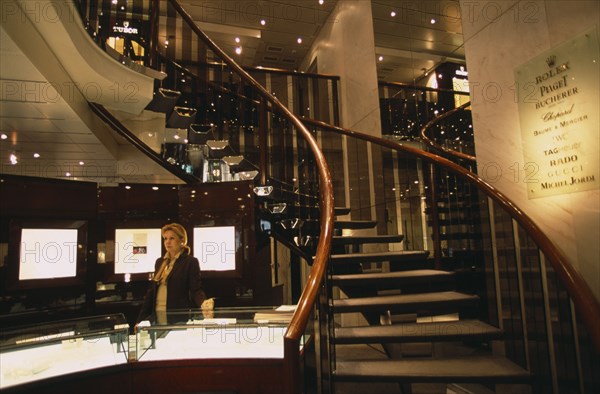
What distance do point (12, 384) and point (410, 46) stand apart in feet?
18.6

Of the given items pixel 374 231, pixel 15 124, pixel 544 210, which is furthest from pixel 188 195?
pixel 544 210

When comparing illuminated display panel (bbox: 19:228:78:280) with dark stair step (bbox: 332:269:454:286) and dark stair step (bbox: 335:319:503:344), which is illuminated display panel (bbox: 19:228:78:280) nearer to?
dark stair step (bbox: 332:269:454:286)

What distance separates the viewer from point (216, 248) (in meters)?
4.41

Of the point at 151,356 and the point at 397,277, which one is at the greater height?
the point at 397,277

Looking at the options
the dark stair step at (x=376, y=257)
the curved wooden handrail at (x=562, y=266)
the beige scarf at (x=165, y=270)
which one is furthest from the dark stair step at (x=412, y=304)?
the beige scarf at (x=165, y=270)

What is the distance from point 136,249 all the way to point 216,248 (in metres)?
1.01

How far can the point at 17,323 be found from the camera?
377 centimetres

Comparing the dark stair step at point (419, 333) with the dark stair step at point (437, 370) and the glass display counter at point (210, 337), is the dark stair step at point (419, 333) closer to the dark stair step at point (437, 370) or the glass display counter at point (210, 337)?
the dark stair step at point (437, 370)

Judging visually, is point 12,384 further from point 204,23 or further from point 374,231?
point 204,23

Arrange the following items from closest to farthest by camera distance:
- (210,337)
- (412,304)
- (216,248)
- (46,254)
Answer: (210,337)
(412,304)
(46,254)
(216,248)

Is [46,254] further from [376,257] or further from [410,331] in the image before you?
[410,331]

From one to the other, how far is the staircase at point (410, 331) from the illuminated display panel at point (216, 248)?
118 cm

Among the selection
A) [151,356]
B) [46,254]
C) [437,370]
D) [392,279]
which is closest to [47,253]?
[46,254]

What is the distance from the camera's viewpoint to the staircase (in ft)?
7.90
